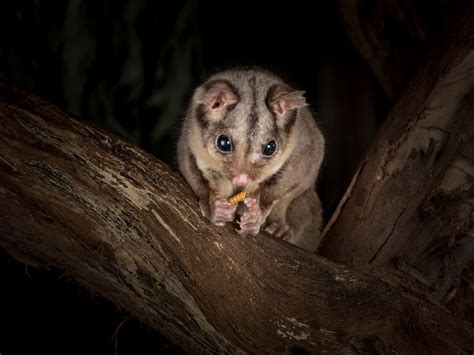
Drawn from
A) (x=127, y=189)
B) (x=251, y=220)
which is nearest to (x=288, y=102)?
(x=251, y=220)

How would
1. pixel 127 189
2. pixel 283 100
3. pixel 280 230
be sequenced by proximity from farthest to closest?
pixel 280 230 < pixel 283 100 < pixel 127 189

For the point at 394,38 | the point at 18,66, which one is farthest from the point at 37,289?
the point at 394,38

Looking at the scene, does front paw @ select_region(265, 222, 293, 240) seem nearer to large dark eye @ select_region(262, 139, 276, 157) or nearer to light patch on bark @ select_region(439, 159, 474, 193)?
large dark eye @ select_region(262, 139, 276, 157)

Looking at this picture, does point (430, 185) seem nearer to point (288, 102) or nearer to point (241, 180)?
point (288, 102)

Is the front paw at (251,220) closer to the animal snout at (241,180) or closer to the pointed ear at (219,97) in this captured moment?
the animal snout at (241,180)

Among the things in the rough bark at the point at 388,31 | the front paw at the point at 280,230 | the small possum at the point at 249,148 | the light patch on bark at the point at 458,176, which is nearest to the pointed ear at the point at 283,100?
the small possum at the point at 249,148
